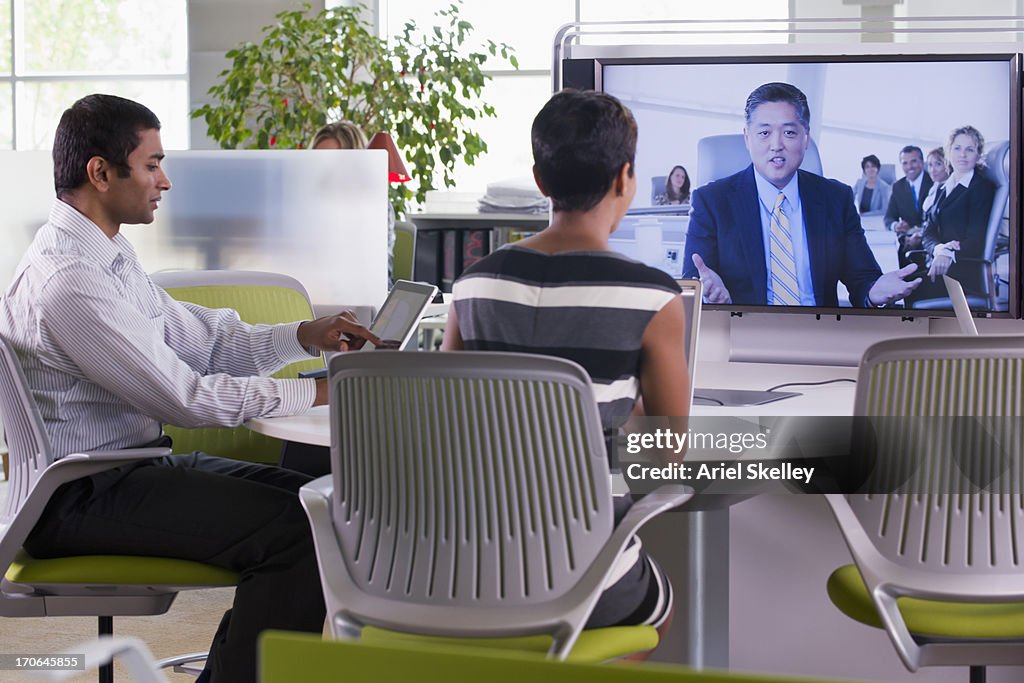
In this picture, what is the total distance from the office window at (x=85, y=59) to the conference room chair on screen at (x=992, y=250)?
5405mm

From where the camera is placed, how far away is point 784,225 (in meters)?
2.54

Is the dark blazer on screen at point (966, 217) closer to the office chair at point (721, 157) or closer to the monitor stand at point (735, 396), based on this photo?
the office chair at point (721, 157)

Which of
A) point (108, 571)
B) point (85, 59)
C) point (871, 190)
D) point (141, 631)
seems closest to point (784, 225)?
point (871, 190)

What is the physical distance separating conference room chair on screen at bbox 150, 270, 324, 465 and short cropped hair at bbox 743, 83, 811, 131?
3.54 ft

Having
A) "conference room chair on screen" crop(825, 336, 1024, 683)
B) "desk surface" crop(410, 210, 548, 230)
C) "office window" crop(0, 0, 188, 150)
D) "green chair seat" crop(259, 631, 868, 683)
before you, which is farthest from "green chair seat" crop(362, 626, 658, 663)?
"office window" crop(0, 0, 188, 150)

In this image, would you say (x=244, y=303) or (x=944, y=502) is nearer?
(x=944, y=502)

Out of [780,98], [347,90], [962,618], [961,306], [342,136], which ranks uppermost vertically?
[347,90]

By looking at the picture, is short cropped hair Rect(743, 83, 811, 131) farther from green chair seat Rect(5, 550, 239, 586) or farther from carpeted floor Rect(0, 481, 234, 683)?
carpeted floor Rect(0, 481, 234, 683)

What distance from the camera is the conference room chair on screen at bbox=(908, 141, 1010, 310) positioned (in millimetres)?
2449

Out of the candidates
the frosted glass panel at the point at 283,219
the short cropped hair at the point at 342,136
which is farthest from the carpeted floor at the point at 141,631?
the short cropped hair at the point at 342,136

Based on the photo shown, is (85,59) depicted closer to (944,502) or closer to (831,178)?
(831,178)

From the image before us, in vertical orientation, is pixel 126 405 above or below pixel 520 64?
A: below

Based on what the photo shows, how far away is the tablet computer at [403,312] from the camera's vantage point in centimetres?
212

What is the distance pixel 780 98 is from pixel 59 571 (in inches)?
65.3
